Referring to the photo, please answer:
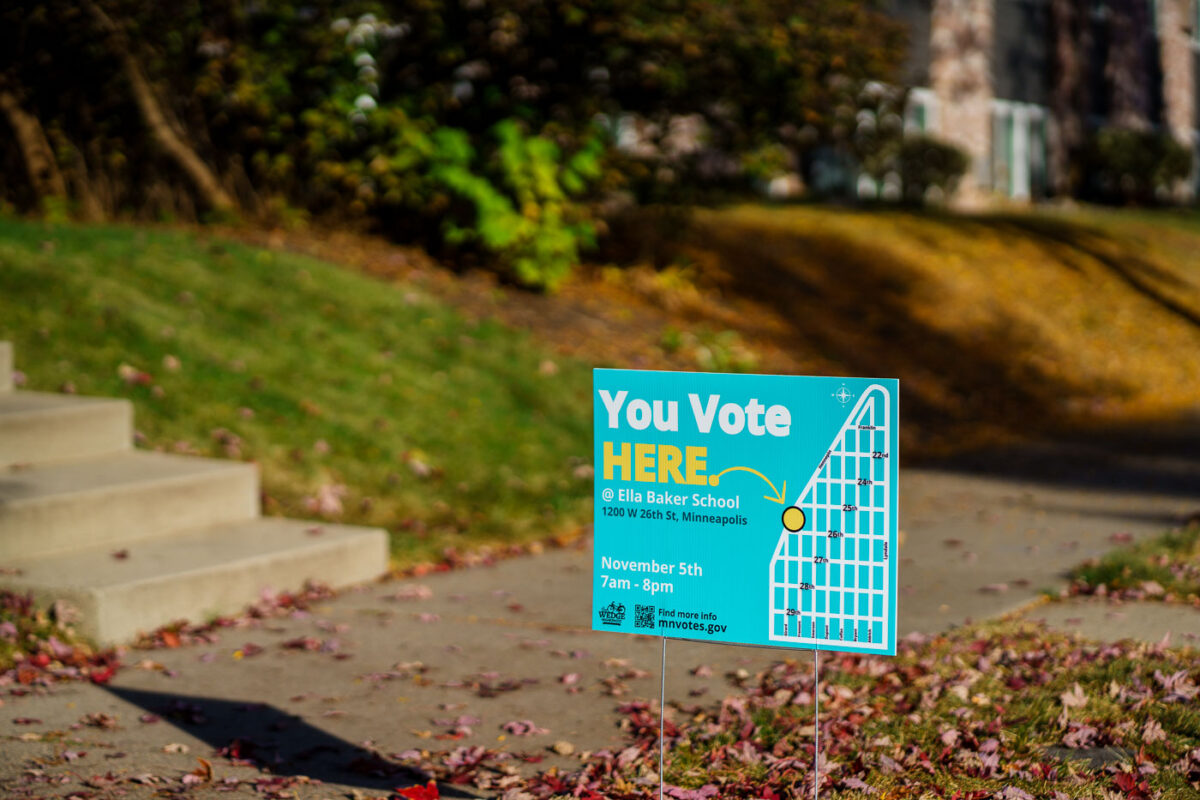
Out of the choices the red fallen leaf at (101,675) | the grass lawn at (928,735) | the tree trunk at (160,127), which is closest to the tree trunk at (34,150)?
the tree trunk at (160,127)

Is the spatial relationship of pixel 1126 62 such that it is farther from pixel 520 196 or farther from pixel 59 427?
pixel 59 427

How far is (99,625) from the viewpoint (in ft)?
19.2

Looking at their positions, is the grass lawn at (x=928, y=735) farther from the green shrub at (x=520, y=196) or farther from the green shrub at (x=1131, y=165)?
the green shrub at (x=1131, y=165)

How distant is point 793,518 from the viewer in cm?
384

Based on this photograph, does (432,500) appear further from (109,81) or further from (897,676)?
(109,81)

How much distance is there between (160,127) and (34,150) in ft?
3.75

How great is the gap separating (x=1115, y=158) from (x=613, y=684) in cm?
2862

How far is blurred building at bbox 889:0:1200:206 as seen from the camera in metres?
27.5

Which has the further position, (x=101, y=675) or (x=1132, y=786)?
(x=101, y=675)

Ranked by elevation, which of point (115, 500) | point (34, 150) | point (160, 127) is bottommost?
point (115, 500)

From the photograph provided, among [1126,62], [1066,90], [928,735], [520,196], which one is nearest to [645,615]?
[928,735]

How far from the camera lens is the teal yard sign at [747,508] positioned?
12.4 feet

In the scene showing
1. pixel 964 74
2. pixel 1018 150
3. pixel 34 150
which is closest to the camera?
pixel 34 150

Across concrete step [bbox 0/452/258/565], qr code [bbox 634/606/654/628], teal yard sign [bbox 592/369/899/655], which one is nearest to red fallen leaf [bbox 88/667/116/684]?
concrete step [bbox 0/452/258/565]
